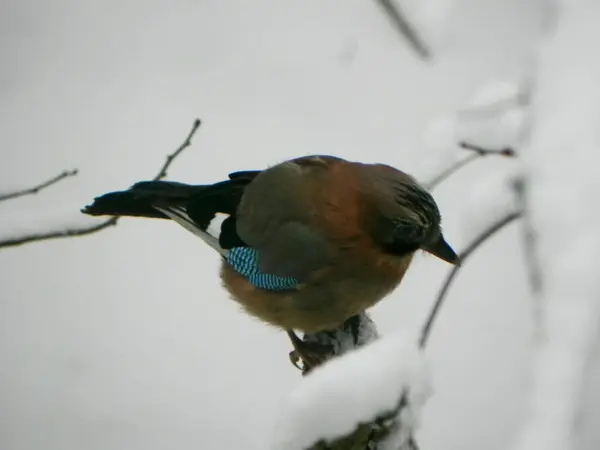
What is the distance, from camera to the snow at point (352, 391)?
0.74 metres

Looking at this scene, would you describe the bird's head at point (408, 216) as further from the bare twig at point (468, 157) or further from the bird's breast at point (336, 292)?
the bare twig at point (468, 157)

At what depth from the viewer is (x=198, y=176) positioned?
3074 mm

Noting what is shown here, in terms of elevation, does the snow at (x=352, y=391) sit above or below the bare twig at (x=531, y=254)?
below

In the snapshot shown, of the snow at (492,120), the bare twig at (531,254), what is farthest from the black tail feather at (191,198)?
the bare twig at (531,254)

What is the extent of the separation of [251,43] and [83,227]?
1854 mm

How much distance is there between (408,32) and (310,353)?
1573 millimetres

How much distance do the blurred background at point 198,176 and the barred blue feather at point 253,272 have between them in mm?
621

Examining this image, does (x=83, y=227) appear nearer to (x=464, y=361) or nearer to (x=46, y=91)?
(x=464, y=361)

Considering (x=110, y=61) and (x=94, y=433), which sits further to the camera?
(x=110, y=61)

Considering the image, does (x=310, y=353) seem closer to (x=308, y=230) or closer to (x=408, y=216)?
(x=308, y=230)

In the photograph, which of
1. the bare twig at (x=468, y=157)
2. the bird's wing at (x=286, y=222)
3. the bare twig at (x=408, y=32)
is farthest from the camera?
the bare twig at (x=408, y=32)

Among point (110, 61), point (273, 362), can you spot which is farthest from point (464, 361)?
point (110, 61)

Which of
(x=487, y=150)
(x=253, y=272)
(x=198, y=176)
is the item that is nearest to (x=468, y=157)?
(x=487, y=150)

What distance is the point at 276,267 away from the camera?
1.84 metres
